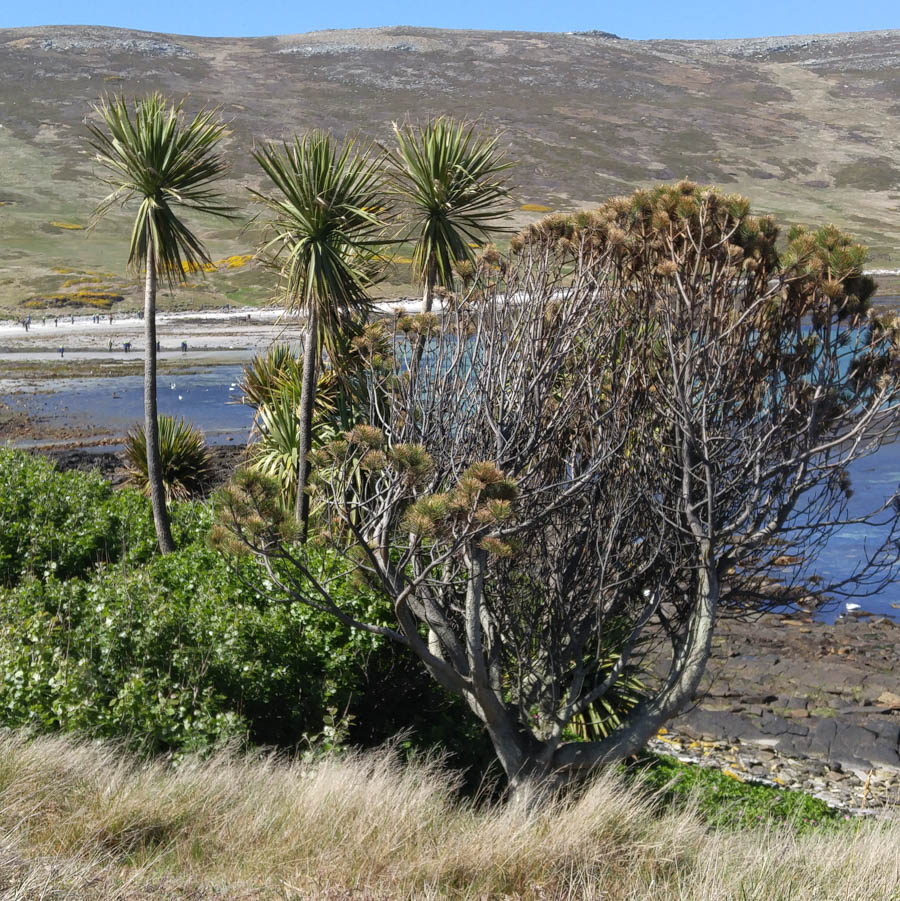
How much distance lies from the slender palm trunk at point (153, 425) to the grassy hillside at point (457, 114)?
61417 millimetres

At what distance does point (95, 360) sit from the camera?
51.3 m

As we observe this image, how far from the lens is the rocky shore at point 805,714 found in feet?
40.2

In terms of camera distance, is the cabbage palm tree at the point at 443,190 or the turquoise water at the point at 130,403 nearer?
the cabbage palm tree at the point at 443,190

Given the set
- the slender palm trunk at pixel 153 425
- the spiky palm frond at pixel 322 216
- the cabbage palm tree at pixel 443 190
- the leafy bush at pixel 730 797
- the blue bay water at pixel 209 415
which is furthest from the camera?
the blue bay water at pixel 209 415

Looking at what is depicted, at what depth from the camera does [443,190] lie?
41.5 ft

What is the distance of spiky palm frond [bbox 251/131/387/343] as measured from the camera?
12367 millimetres

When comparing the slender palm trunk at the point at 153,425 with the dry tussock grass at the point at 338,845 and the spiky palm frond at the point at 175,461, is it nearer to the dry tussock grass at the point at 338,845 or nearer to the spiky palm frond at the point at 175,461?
the spiky palm frond at the point at 175,461

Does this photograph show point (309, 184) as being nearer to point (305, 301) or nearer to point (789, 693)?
point (305, 301)

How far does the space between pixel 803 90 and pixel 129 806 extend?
207m

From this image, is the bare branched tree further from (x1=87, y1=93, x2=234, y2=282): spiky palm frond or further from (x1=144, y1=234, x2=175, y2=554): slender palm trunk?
(x1=87, y1=93, x2=234, y2=282): spiky palm frond

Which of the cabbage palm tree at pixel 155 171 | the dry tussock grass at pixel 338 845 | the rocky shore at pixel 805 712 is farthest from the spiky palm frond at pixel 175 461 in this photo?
the dry tussock grass at pixel 338 845

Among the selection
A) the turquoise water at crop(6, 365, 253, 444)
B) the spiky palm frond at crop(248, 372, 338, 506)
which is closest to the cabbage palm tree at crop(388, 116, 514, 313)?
the spiky palm frond at crop(248, 372, 338, 506)

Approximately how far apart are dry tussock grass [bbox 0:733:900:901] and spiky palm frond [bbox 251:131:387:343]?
Result: 6.61 m

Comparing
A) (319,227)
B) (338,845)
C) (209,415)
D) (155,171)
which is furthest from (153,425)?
(209,415)
